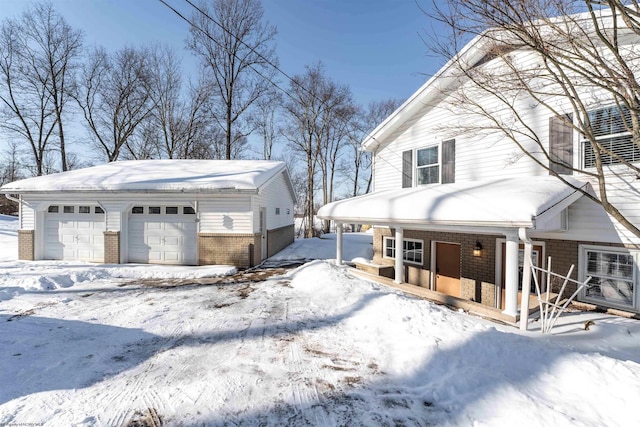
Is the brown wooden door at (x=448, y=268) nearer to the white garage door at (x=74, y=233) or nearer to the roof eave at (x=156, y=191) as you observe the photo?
the roof eave at (x=156, y=191)

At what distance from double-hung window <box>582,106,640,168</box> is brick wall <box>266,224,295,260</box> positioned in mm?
11074

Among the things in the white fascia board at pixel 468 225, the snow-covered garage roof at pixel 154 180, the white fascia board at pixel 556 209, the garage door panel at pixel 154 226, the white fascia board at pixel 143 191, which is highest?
the snow-covered garage roof at pixel 154 180

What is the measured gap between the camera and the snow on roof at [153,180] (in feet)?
33.6

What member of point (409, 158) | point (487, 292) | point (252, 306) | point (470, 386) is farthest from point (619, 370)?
point (409, 158)

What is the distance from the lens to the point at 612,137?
575 centimetres

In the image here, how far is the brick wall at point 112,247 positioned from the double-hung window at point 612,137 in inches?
569

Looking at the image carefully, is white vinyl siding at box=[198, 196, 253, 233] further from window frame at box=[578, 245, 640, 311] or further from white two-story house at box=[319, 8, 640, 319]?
window frame at box=[578, 245, 640, 311]

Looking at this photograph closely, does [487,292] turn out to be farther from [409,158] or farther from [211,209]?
[211,209]

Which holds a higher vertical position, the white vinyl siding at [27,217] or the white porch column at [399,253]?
the white vinyl siding at [27,217]

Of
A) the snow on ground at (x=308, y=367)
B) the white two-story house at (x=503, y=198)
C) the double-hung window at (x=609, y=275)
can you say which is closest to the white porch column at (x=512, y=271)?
the white two-story house at (x=503, y=198)

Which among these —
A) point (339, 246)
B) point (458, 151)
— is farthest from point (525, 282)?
point (339, 246)

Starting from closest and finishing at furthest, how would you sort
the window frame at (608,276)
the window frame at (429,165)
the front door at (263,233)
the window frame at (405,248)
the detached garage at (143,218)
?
1. the window frame at (608,276)
2. the window frame at (429,165)
3. the window frame at (405,248)
4. the detached garage at (143,218)
5. the front door at (263,233)

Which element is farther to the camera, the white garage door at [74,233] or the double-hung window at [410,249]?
the white garage door at [74,233]

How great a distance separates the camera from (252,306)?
20.3 feet
